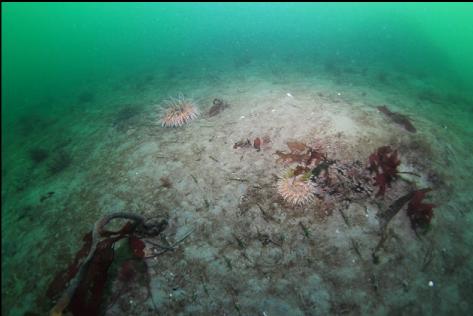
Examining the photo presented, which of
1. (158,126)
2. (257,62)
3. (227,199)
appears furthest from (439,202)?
(257,62)

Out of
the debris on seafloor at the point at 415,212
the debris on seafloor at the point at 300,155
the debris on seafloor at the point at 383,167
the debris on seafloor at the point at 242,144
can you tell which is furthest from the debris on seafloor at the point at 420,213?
the debris on seafloor at the point at 242,144

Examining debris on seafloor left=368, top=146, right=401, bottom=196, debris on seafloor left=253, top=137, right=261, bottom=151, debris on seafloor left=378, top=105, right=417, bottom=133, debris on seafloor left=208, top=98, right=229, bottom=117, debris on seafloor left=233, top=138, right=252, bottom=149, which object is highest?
debris on seafloor left=368, top=146, right=401, bottom=196

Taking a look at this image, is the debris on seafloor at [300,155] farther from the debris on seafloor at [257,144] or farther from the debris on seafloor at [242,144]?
the debris on seafloor at [242,144]

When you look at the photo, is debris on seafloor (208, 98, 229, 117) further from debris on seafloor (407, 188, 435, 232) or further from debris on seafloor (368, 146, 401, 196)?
debris on seafloor (407, 188, 435, 232)

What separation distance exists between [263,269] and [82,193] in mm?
6001

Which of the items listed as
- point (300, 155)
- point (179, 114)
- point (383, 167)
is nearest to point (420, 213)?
point (383, 167)

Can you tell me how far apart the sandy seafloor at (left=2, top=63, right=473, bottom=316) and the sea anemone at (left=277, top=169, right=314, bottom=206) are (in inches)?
7.3

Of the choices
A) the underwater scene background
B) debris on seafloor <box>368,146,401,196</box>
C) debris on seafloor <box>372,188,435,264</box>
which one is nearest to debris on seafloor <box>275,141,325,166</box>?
the underwater scene background

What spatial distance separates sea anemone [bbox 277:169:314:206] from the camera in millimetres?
6285

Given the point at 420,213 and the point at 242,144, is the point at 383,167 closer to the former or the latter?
the point at 420,213

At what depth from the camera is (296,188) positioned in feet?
20.9

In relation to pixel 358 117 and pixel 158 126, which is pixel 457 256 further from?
pixel 158 126

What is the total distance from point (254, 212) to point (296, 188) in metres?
1.18

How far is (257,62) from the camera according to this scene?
20.2 meters
